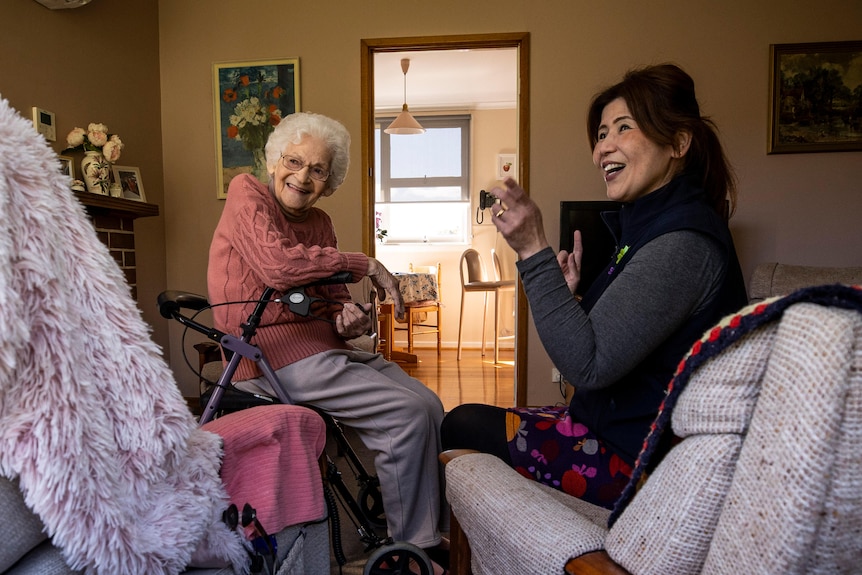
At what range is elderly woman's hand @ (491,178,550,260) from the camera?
1017 millimetres

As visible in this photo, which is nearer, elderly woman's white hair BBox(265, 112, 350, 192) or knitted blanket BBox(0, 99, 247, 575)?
knitted blanket BBox(0, 99, 247, 575)

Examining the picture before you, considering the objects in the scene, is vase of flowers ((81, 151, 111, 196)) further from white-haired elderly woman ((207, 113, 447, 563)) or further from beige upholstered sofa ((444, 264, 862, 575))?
beige upholstered sofa ((444, 264, 862, 575))

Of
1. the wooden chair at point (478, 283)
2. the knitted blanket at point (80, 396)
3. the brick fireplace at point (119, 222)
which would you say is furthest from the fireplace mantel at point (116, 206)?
the wooden chair at point (478, 283)

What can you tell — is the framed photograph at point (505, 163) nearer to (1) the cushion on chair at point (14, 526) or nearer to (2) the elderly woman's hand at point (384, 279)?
(2) the elderly woman's hand at point (384, 279)

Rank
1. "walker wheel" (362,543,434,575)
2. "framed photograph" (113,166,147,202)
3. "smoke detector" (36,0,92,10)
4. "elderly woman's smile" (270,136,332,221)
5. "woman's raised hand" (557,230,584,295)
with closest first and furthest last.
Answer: "walker wheel" (362,543,434,575)
"woman's raised hand" (557,230,584,295)
"elderly woman's smile" (270,136,332,221)
"smoke detector" (36,0,92,10)
"framed photograph" (113,166,147,202)

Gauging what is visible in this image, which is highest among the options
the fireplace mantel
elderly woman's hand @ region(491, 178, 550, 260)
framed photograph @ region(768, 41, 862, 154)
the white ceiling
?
the white ceiling

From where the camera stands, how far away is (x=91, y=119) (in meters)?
3.12

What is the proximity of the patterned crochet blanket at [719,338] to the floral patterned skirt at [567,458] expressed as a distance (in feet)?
1.06

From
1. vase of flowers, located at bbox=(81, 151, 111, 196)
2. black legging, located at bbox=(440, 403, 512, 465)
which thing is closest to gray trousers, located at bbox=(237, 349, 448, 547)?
black legging, located at bbox=(440, 403, 512, 465)

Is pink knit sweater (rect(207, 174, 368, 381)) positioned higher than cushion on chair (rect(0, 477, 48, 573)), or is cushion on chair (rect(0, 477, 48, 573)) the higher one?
pink knit sweater (rect(207, 174, 368, 381))

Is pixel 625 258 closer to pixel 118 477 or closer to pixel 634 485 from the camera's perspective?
pixel 634 485

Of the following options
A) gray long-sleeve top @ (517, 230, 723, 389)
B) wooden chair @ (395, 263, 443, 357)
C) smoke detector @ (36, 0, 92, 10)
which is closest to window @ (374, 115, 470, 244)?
wooden chair @ (395, 263, 443, 357)

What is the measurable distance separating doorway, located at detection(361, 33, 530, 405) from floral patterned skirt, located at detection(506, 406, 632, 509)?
7.66 ft

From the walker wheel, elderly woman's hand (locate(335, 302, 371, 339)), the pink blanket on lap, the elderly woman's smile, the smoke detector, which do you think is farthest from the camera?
the smoke detector
